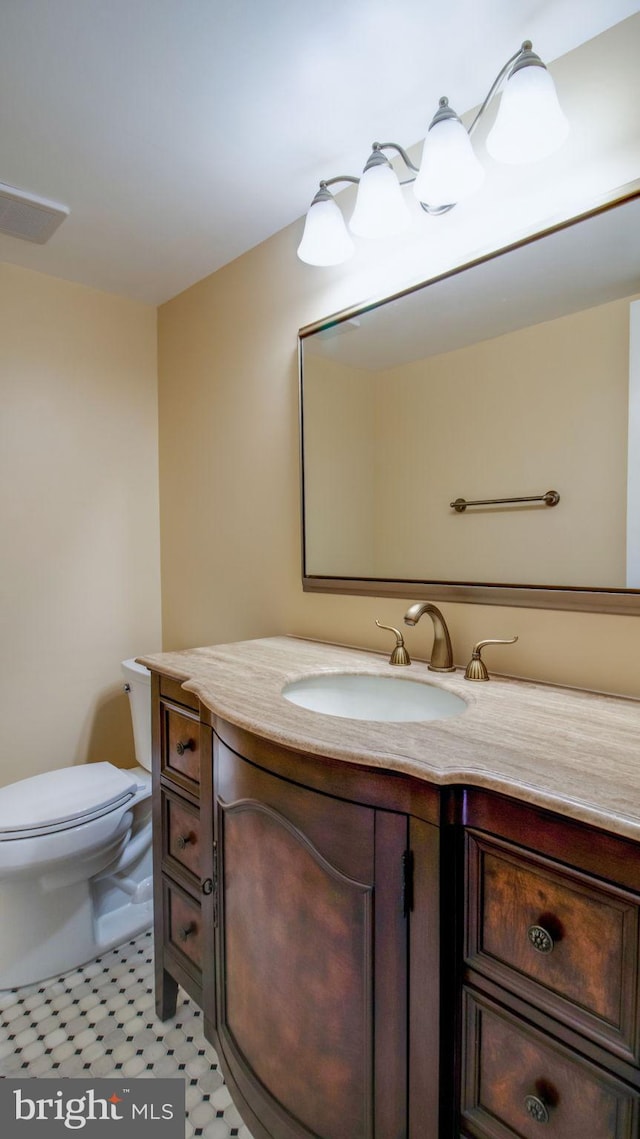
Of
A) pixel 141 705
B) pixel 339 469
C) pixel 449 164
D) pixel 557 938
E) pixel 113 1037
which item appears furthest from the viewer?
pixel 141 705

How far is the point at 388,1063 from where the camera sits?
2.49 ft

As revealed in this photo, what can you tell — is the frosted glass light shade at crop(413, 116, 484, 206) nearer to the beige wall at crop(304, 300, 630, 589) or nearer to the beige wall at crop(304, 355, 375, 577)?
the beige wall at crop(304, 300, 630, 589)

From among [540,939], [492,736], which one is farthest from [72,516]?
[540,939]

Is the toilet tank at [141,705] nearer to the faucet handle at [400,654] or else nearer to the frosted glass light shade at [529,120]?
the faucet handle at [400,654]

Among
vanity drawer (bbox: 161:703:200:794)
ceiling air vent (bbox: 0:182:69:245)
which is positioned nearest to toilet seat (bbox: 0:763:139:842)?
vanity drawer (bbox: 161:703:200:794)

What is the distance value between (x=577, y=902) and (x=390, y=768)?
0.82 ft

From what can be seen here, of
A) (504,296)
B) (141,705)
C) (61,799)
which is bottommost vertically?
(61,799)

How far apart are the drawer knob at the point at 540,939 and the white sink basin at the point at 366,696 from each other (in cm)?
51

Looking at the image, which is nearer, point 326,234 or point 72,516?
point 326,234

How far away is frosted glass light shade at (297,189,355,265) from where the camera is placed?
4.39 feet

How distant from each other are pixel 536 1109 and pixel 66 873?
135cm

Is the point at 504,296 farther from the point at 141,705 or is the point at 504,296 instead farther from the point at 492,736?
the point at 141,705

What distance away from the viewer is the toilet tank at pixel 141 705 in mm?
1846

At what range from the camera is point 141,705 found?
188cm
